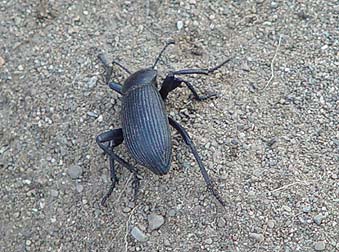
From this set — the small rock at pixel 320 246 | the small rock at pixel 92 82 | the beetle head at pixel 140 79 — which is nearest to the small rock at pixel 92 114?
the small rock at pixel 92 82

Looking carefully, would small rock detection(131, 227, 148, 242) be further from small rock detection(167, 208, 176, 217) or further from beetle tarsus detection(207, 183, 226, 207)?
beetle tarsus detection(207, 183, 226, 207)

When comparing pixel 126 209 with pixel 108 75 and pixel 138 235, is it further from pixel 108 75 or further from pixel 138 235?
pixel 108 75

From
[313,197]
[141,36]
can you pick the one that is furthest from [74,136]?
[313,197]

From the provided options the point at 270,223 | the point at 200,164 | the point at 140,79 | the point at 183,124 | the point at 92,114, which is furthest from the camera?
the point at 92,114

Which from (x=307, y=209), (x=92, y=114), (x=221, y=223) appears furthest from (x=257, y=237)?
(x=92, y=114)

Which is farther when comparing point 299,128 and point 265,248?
point 299,128

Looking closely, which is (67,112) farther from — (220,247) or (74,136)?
(220,247)
